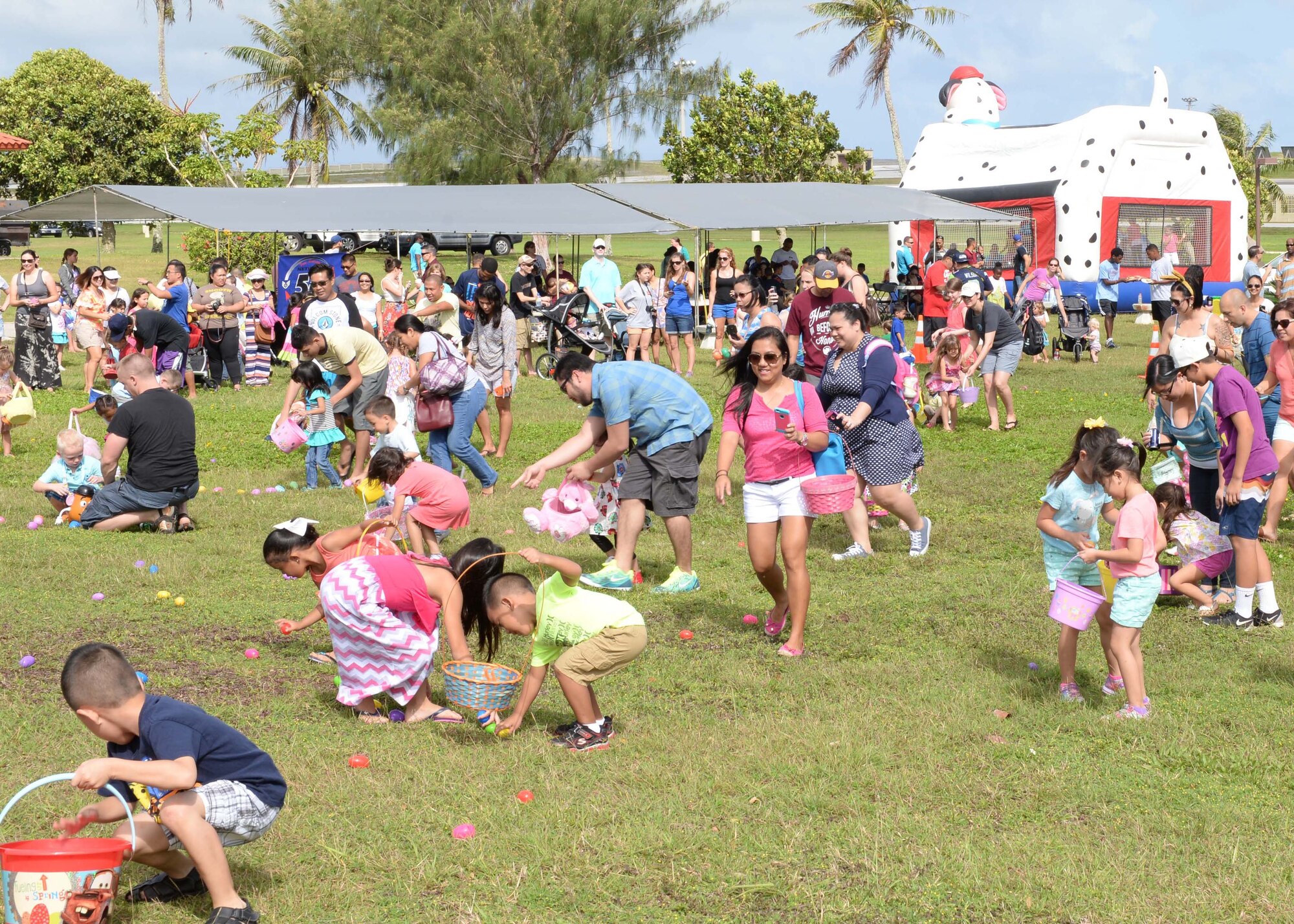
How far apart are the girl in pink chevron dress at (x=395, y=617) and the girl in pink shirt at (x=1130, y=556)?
273cm

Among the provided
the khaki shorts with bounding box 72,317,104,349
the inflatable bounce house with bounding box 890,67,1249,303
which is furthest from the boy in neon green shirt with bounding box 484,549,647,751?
the inflatable bounce house with bounding box 890,67,1249,303

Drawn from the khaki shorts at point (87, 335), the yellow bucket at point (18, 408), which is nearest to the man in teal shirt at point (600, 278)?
the khaki shorts at point (87, 335)

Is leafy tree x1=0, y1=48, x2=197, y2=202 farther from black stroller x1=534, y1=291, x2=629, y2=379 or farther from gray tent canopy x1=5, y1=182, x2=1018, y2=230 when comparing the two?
black stroller x1=534, y1=291, x2=629, y2=379

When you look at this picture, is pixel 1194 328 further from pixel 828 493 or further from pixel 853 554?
pixel 828 493

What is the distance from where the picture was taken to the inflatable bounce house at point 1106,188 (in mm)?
26312

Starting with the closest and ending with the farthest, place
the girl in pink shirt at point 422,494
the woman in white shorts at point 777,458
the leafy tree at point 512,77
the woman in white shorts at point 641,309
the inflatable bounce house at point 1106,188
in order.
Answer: the woman in white shorts at point 777,458
the girl in pink shirt at point 422,494
the woman in white shorts at point 641,309
the inflatable bounce house at point 1106,188
the leafy tree at point 512,77

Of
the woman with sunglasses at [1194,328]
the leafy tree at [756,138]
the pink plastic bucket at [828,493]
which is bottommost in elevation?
the pink plastic bucket at [828,493]

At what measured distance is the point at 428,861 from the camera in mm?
A: 4676

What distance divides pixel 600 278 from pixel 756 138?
89.1 feet

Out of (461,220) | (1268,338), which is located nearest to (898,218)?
(461,220)

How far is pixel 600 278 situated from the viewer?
19.9 metres

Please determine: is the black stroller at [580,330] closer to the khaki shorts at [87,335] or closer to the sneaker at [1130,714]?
the khaki shorts at [87,335]

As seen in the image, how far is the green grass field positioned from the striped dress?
21 centimetres

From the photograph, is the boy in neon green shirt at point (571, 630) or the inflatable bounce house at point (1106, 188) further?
the inflatable bounce house at point (1106, 188)
